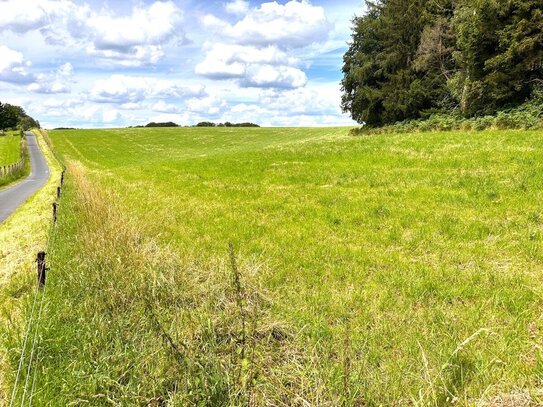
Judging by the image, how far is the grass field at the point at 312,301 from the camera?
3.77m

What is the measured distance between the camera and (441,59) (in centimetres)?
4053

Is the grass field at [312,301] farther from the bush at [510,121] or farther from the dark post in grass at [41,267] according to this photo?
the bush at [510,121]

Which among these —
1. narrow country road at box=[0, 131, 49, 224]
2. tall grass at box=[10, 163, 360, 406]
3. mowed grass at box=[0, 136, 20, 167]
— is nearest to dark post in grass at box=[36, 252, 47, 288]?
tall grass at box=[10, 163, 360, 406]

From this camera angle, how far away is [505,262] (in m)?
7.03

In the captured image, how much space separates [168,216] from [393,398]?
33.4 ft

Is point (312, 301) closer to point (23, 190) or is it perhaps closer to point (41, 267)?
point (41, 267)

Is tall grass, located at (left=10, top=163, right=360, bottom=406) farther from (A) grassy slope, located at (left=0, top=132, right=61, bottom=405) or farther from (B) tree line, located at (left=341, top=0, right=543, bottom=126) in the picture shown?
(B) tree line, located at (left=341, top=0, right=543, bottom=126)

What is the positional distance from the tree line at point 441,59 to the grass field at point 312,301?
20329mm

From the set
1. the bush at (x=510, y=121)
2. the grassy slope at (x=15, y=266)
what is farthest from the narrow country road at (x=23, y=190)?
the bush at (x=510, y=121)

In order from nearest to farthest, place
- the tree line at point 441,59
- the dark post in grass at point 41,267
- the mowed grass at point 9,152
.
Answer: the dark post in grass at point 41,267 → the tree line at point 441,59 → the mowed grass at point 9,152

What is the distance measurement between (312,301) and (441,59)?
41.8m

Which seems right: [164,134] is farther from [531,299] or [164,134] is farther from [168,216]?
[531,299]

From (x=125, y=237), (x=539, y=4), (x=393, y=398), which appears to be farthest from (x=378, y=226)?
(x=539, y=4)

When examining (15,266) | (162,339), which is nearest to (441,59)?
(15,266)
